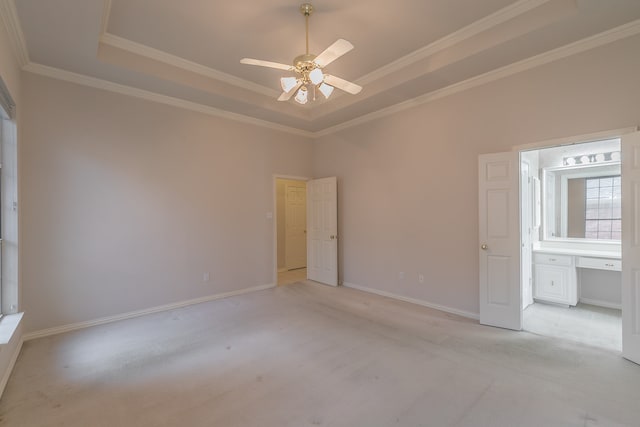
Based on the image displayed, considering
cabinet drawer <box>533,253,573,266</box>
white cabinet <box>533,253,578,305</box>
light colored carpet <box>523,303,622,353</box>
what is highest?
cabinet drawer <box>533,253,573,266</box>

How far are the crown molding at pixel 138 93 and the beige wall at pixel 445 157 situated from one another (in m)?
1.60

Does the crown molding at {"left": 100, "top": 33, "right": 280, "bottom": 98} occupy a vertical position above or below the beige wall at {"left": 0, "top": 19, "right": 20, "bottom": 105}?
above

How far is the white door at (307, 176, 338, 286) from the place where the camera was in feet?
17.9

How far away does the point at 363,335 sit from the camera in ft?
10.6

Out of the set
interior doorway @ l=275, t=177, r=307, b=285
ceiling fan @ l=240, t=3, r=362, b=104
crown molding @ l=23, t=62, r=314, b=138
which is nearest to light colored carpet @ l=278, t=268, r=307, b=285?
interior doorway @ l=275, t=177, r=307, b=285

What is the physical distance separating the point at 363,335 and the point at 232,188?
10.2 ft

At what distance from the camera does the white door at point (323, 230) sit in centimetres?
545

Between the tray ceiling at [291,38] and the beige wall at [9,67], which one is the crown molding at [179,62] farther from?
the beige wall at [9,67]

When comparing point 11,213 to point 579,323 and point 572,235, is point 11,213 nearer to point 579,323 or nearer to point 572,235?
point 579,323

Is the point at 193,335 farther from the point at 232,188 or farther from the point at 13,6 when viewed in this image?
the point at 13,6

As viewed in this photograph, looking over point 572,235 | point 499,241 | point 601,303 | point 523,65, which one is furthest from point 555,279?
point 523,65

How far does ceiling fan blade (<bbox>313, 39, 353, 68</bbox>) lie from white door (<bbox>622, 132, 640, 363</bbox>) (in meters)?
2.68

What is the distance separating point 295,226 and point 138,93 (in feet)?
14.1

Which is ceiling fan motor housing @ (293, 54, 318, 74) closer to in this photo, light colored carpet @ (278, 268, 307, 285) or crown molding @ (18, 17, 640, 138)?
crown molding @ (18, 17, 640, 138)
